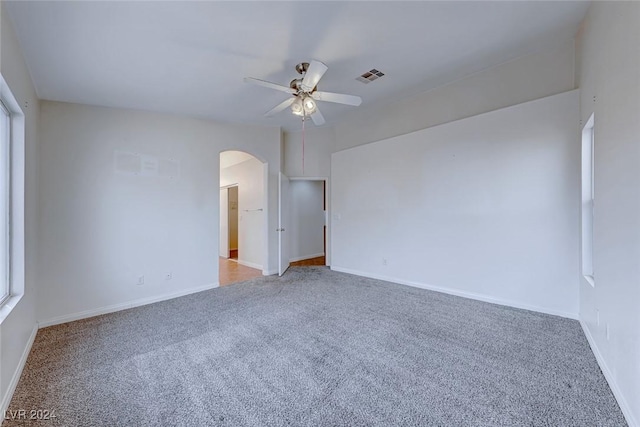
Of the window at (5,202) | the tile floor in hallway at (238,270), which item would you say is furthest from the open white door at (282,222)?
the window at (5,202)

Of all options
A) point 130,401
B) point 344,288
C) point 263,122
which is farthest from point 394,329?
point 263,122

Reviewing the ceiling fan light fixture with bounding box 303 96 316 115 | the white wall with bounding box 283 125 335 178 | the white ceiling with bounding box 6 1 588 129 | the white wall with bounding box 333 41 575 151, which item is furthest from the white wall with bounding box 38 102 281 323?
the white wall with bounding box 333 41 575 151

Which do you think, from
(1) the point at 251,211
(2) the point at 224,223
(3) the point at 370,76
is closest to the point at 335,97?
(3) the point at 370,76

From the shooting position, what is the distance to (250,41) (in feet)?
7.98

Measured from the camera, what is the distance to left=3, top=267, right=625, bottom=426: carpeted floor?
5.24 feet

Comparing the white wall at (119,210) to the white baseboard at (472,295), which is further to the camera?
the white wall at (119,210)

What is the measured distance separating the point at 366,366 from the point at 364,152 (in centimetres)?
360

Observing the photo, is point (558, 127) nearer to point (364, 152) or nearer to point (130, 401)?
point (364, 152)

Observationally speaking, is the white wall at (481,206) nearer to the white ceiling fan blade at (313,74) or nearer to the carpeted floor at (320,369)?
the carpeted floor at (320,369)

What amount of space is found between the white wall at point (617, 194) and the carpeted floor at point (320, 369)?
240 millimetres

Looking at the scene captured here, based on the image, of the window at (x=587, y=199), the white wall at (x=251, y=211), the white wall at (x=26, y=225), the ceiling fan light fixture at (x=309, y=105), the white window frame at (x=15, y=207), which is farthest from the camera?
the white wall at (x=251, y=211)

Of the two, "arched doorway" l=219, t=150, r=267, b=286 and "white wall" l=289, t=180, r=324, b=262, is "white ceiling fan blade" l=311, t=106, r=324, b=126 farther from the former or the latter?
"white wall" l=289, t=180, r=324, b=262

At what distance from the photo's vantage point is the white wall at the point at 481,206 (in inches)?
114

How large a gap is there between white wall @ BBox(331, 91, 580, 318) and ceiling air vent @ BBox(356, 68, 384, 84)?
122cm
